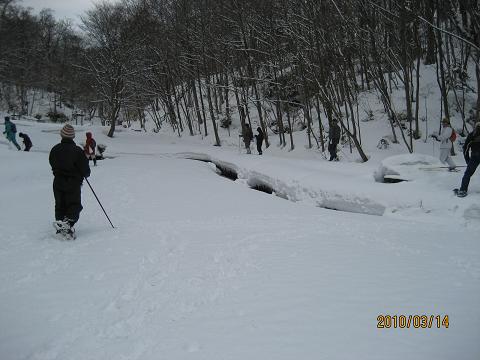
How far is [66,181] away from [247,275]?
3.71m

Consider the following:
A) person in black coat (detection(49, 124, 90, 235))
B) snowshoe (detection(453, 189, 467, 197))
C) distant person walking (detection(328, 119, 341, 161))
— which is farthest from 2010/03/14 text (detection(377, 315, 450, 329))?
distant person walking (detection(328, 119, 341, 161))

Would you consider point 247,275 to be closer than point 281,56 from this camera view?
Yes

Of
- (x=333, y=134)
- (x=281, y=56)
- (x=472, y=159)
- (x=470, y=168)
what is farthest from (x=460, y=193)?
(x=281, y=56)

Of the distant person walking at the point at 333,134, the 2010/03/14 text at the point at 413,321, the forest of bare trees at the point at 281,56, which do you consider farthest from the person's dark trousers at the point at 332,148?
the 2010/03/14 text at the point at 413,321

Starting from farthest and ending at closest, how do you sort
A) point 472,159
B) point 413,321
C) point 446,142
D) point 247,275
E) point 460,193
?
point 446,142, point 460,193, point 472,159, point 247,275, point 413,321

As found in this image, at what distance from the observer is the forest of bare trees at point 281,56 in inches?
537

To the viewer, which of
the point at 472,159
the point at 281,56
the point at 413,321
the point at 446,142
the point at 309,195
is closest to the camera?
the point at 413,321

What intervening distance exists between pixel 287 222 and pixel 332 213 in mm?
1771

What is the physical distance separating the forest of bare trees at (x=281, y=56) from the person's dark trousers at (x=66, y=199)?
29.1ft

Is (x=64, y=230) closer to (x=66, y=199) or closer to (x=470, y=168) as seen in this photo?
(x=66, y=199)

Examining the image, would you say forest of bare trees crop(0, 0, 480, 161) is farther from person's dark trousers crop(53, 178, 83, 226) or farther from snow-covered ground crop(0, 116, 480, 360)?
person's dark trousers crop(53, 178, 83, 226)

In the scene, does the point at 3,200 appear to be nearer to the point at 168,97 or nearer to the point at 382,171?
the point at 382,171

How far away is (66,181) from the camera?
5.88 metres

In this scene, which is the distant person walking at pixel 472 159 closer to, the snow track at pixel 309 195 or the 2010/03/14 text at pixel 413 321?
the snow track at pixel 309 195
